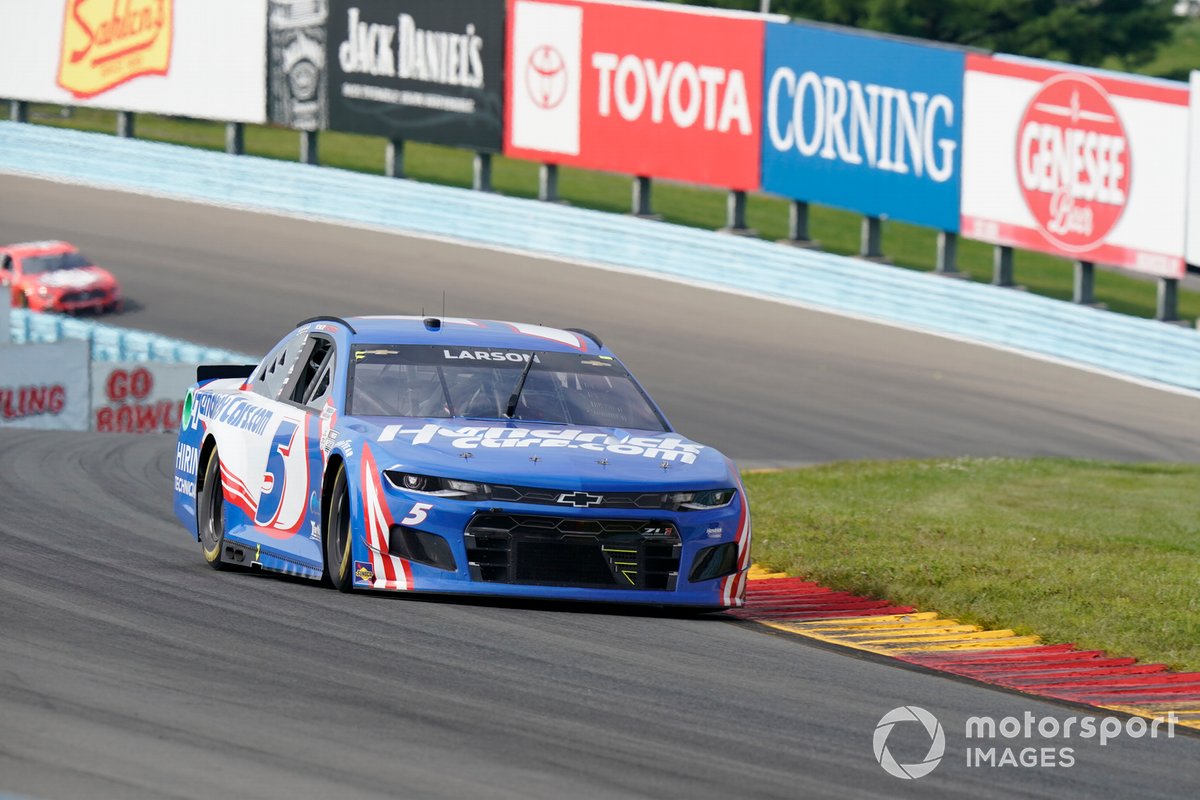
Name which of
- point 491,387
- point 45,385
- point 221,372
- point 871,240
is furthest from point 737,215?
point 491,387

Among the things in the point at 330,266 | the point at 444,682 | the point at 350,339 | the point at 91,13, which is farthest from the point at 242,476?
the point at 91,13

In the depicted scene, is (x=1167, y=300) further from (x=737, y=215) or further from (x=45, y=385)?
(x=45, y=385)

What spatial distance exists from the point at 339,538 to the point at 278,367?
1846 mm

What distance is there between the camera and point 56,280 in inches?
1231

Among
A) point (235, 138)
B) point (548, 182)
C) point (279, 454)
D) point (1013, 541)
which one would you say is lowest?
point (1013, 541)

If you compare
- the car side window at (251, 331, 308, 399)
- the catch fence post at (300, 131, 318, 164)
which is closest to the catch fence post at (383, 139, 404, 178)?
the catch fence post at (300, 131, 318, 164)

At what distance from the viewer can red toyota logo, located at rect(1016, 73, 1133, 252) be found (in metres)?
26.6

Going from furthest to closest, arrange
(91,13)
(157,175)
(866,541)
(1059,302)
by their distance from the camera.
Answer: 1. (91,13)
2. (157,175)
3. (1059,302)
4. (866,541)

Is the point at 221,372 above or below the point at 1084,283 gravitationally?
above

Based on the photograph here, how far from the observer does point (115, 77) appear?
42.3 meters

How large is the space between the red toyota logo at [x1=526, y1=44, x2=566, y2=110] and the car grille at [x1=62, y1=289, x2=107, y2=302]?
7976mm

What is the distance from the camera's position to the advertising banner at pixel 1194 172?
25688mm

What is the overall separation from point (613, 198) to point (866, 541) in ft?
160

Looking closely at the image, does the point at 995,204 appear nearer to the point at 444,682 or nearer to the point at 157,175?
the point at 157,175
